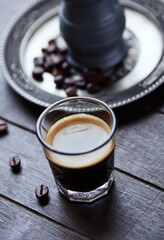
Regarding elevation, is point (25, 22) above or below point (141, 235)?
above

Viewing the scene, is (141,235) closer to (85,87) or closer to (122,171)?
(122,171)

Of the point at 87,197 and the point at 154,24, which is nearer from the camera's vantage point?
the point at 87,197

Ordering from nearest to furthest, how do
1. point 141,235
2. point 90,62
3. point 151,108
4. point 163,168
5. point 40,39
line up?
point 141,235, point 163,168, point 151,108, point 90,62, point 40,39

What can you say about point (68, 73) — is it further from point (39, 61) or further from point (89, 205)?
point (89, 205)

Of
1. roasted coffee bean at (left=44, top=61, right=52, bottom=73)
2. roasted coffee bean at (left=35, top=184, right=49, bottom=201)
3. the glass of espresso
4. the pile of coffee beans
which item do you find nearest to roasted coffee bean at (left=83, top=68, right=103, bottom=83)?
the pile of coffee beans

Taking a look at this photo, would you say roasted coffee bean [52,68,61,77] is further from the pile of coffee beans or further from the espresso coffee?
the espresso coffee

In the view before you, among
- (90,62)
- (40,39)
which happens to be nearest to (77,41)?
(90,62)

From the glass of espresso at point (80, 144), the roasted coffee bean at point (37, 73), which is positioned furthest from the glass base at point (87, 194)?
the roasted coffee bean at point (37, 73)
